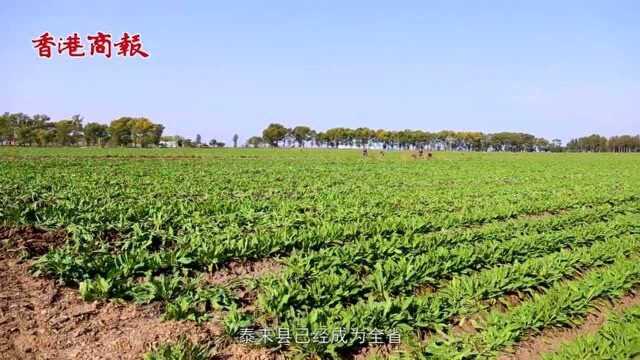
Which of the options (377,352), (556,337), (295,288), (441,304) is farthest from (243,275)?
(556,337)

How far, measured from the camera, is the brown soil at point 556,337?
476 cm

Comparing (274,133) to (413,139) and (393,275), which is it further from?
(393,275)

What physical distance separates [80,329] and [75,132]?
12950cm

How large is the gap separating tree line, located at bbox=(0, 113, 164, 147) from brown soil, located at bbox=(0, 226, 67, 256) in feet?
365

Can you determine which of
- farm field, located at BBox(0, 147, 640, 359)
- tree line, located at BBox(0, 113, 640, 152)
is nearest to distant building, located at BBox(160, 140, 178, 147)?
tree line, located at BBox(0, 113, 640, 152)

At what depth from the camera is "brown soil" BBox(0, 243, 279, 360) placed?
13.8 ft

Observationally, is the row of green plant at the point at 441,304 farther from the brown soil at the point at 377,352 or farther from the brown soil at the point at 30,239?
the brown soil at the point at 30,239

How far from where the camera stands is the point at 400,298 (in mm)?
5680

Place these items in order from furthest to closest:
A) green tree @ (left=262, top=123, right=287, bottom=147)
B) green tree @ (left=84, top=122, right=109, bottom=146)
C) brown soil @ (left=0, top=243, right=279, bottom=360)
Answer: green tree @ (left=262, top=123, right=287, bottom=147)
green tree @ (left=84, top=122, right=109, bottom=146)
brown soil @ (left=0, top=243, right=279, bottom=360)

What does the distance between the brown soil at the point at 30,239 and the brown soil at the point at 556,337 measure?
614cm

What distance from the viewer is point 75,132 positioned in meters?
118

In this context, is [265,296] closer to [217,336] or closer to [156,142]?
[217,336]

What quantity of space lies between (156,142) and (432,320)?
124 meters

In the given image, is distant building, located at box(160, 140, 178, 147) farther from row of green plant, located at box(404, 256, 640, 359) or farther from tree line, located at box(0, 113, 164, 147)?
row of green plant, located at box(404, 256, 640, 359)
